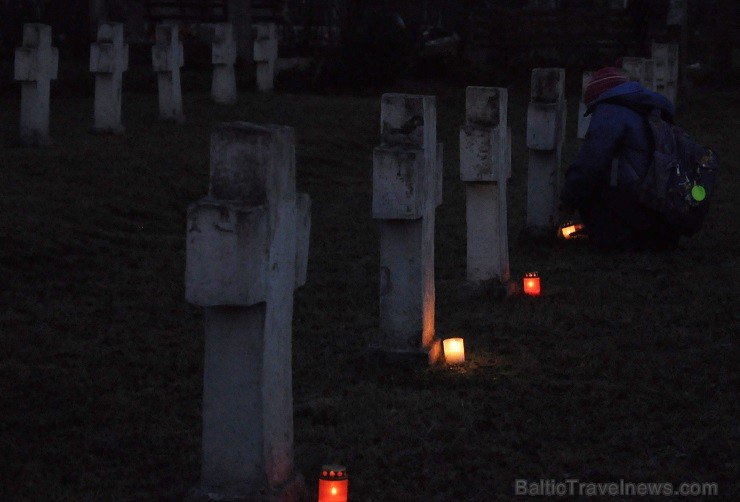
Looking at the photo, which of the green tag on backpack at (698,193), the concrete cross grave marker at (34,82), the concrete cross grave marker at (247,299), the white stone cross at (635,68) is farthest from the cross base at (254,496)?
the concrete cross grave marker at (34,82)

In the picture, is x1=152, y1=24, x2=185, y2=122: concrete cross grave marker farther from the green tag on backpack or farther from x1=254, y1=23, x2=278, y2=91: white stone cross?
the green tag on backpack

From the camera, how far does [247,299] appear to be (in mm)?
4301

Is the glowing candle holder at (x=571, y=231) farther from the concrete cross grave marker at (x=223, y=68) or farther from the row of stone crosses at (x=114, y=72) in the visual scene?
the concrete cross grave marker at (x=223, y=68)

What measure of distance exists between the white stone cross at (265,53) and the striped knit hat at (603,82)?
1280 centimetres

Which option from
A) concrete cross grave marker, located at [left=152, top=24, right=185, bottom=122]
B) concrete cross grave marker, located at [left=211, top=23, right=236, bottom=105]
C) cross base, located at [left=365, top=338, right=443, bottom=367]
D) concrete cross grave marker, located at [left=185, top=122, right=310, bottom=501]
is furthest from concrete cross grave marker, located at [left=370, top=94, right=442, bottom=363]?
concrete cross grave marker, located at [left=211, top=23, right=236, bottom=105]

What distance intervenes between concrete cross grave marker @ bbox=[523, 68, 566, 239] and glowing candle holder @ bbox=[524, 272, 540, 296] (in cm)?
220

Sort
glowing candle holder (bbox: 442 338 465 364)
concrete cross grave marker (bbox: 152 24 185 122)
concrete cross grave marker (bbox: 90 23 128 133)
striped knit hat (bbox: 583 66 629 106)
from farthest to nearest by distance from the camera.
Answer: concrete cross grave marker (bbox: 152 24 185 122) < concrete cross grave marker (bbox: 90 23 128 133) < striped knit hat (bbox: 583 66 629 106) < glowing candle holder (bbox: 442 338 465 364)

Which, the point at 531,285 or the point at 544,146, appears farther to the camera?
the point at 544,146

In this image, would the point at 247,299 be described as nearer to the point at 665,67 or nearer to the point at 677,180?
the point at 677,180

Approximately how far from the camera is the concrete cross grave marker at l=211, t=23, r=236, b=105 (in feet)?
67.5

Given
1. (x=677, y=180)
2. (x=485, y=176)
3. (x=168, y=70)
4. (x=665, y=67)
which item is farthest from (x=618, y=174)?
(x=665, y=67)

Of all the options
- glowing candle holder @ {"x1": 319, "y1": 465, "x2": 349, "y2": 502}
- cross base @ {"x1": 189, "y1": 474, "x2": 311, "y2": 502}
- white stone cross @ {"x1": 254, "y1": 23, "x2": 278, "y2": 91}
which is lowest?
cross base @ {"x1": 189, "y1": 474, "x2": 311, "y2": 502}

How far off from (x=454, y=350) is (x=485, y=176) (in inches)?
65.3

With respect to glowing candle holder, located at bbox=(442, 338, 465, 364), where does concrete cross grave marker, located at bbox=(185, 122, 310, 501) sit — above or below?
above
